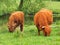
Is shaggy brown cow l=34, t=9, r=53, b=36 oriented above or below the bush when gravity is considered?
above

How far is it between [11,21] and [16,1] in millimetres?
8820

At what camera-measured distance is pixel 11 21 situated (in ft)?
59.9

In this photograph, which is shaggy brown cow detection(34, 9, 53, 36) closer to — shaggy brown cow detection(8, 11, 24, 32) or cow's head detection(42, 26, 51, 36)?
cow's head detection(42, 26, 51, 36)

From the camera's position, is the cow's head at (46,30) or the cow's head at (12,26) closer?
the cow's head at (46,30)

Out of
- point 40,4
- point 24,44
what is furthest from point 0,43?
point 40,4

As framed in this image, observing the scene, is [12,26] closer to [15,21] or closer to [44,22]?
[15,21]

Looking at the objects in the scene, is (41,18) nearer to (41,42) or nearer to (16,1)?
(41,42)

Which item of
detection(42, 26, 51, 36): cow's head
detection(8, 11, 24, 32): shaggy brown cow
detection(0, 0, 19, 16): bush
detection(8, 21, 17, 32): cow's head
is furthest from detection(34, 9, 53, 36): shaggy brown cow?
detection(0, 0, 19, 16): bush

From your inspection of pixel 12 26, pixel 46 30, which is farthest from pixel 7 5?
pixel 46 30

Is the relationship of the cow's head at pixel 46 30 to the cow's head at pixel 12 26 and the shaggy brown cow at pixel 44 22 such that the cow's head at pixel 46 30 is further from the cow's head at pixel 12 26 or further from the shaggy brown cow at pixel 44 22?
the cow's head at pixel 12 26

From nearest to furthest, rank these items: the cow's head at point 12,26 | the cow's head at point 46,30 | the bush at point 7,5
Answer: the cow's head at point 46,30
the cow's head at point 12,26
the bush at point 7,5

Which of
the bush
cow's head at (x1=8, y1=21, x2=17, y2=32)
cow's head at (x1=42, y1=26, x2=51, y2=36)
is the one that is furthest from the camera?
the bush

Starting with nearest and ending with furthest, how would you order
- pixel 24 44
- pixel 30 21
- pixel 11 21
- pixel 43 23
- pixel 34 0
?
pixel 24 44
pixel 43 23
pixel 11 21
pixel 30 21
pixel 34 0

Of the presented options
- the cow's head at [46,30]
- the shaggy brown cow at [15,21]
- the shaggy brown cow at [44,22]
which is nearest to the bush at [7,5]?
the shaggy brown cow at [15,21]
